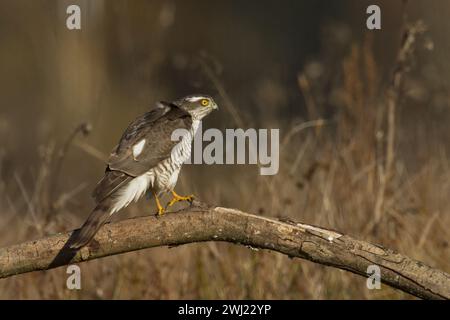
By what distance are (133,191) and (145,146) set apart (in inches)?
8.4

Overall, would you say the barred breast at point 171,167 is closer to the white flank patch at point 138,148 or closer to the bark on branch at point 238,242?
the white flank patch at point 138,148

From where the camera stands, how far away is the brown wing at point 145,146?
177 inches

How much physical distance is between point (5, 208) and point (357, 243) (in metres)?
4.74

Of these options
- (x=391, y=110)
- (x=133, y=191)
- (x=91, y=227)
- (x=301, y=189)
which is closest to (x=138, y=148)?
(x=133, y=191)

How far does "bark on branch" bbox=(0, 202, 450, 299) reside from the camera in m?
4.15

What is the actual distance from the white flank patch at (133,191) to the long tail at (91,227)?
0.11 m

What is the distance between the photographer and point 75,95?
765 cm

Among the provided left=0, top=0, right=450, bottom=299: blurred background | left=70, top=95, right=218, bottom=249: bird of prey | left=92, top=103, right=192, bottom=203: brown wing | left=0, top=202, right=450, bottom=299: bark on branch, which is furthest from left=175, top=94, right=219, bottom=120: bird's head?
left=0, top=202, right=450, bottom=299: bark on branch

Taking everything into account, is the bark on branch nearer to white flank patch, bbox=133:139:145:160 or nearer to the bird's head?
white flank patch, bbox=133:139:145:160

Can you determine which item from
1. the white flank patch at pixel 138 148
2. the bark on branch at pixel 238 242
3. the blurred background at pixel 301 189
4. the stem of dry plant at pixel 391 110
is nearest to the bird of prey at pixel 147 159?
the white flank patch at pixel 138 148

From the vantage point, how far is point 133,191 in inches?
183

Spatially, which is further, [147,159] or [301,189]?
[301,189]

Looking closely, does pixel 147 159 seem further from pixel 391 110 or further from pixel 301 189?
pixel 391 110
